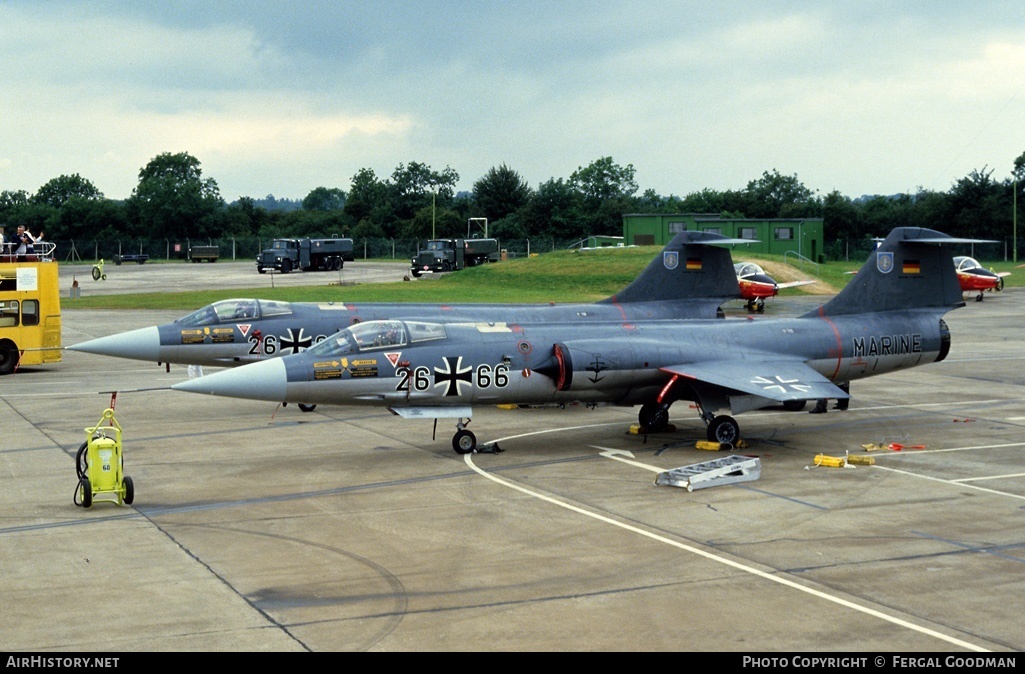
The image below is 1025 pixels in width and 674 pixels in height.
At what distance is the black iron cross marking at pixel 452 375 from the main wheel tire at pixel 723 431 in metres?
4.89

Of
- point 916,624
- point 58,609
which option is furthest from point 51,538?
point 916,624

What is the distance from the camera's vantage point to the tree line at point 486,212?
98250 mm

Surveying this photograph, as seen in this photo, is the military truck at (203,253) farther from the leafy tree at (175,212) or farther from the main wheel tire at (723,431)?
the main wheel tire at (723,431)

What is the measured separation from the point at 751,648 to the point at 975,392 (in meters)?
20.1

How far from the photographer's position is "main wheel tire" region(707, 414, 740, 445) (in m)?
20.5

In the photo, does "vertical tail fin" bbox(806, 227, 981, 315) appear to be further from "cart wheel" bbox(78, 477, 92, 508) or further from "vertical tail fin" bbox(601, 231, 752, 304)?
"cart wheel" bbox(78, 477, 92, 508)

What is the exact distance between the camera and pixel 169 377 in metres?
30.6

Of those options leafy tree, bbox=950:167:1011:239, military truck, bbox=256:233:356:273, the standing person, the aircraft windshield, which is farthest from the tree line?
the standing person

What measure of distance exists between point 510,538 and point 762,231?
71705 millimetres

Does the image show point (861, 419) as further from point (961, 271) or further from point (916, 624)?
point (961, 271)

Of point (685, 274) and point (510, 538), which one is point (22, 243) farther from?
point (510, 538)

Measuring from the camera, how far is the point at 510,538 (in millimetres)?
14305

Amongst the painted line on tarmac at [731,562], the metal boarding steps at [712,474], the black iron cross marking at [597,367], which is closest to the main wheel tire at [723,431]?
the metal boarding steps at [712,474]

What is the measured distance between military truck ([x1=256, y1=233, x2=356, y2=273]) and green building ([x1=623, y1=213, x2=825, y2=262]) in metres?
23.2
